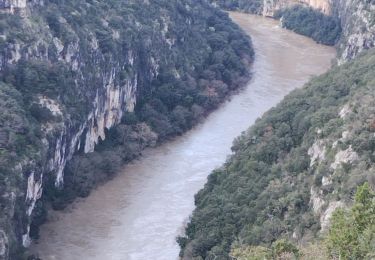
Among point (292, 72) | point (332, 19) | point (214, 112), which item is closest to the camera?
point (214, 112)

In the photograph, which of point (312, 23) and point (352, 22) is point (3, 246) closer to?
point (352, 22)

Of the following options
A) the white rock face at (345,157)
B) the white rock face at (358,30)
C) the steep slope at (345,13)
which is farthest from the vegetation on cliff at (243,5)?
the white rock face at (345,157)

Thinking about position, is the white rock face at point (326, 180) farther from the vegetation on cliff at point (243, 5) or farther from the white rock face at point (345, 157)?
the vegetation on cliff at point (243, 5)

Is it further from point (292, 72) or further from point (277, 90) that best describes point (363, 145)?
point (292, 72)

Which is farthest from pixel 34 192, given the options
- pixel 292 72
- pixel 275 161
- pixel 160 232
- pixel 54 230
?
pixel 292 72

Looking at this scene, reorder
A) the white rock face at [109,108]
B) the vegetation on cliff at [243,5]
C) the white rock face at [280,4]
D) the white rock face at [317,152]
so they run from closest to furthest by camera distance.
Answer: the white rock face at [317,152], the white rock face at [109,108], the white rock face at [280,4], the vegetation on cliff at [243,5]

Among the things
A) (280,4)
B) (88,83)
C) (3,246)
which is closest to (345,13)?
(280,4)

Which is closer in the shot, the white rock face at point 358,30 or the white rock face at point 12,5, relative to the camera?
the white rock face at point 12,5
